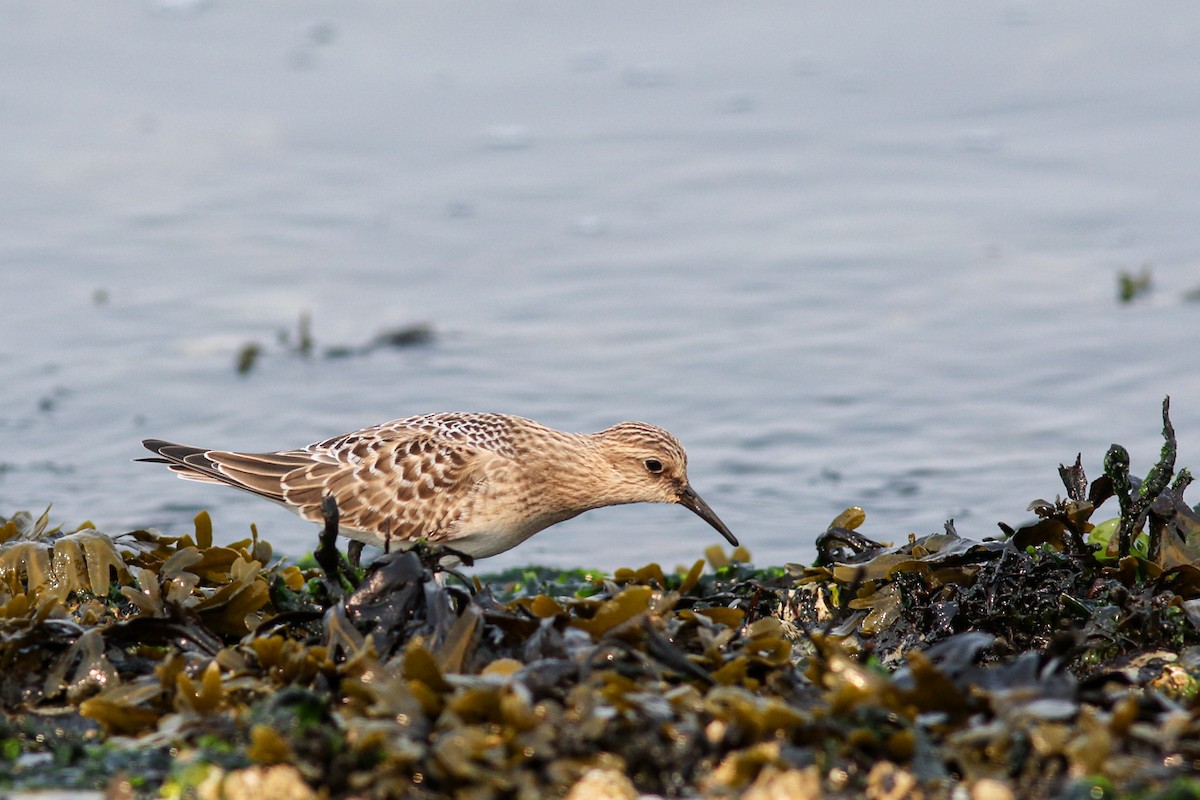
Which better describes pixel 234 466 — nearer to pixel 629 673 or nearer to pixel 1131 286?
pixel 629 673

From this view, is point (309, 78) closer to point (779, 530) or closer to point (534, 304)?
point (534, 304)

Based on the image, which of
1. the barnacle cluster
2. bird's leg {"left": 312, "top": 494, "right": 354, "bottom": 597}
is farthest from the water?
bird's leg {"left": 312, "top": 494, "right": 354, "bottom": 597}

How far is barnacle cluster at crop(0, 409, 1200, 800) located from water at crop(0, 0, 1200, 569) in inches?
98.3

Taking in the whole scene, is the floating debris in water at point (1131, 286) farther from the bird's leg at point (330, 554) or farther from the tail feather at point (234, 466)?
the bird's leg at point (330, 554)

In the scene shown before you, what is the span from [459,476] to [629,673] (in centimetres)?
226

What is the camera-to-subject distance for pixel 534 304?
31.7ft

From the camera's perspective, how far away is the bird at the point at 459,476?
5.79 m

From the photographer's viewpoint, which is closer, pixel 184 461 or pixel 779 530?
pixel 184 461

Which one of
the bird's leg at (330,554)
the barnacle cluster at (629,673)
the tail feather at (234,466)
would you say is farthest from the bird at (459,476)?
the bird's leg at (330,554)

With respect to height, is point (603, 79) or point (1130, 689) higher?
point (603, 79)

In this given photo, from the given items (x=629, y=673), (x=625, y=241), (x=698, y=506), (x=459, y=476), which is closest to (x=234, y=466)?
(x=459, y=476)

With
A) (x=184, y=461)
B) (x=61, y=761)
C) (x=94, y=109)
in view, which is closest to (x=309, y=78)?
(x=94, y=109)

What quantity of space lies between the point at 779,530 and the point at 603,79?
5.61 m

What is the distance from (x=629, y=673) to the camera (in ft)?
12.1
